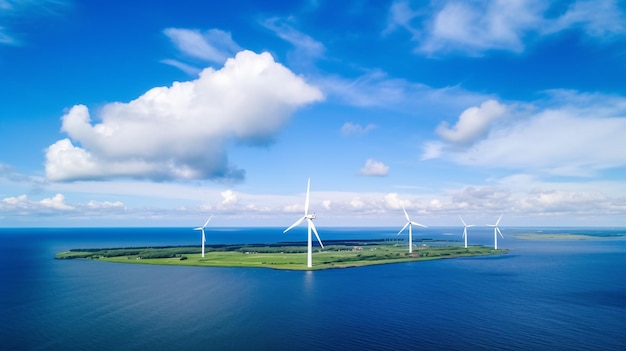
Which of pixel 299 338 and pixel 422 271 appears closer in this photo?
pixel 299 338

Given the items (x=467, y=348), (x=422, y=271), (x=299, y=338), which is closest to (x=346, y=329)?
(x=299, y=338)

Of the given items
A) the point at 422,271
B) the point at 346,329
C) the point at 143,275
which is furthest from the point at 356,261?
the point at 346,329

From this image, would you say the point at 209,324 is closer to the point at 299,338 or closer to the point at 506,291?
the point at 299,338

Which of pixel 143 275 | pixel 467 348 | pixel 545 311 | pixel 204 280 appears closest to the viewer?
pixel 467 348

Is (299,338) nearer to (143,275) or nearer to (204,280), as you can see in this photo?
(204,280)

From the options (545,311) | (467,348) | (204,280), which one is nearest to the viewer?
(467,348)

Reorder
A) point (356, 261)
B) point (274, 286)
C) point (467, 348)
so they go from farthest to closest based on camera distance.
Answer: point (356, 261) < point (274, 286) < point (467, 348)
